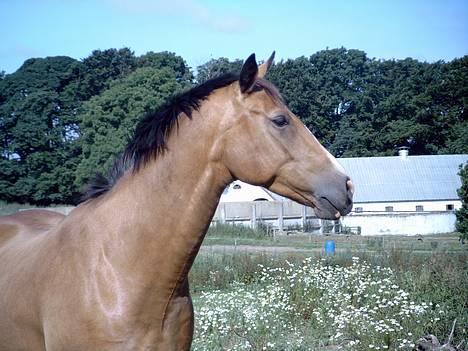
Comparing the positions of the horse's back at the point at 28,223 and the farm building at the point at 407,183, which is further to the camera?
the farm building at the point at 407,183

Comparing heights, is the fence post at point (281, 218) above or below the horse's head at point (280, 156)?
below

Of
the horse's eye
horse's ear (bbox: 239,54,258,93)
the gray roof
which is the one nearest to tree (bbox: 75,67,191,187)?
the gray roof

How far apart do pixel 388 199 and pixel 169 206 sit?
4058 cm

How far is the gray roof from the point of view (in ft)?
136

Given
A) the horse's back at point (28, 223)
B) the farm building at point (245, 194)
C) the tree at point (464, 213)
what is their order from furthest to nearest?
the farm building at point (245, 194) < the tree at point (464, 213) < the horse's back at point (28, 223)

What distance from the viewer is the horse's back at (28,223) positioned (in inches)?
171

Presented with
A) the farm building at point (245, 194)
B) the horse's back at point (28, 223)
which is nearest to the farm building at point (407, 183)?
the farm building at point (245, 194)

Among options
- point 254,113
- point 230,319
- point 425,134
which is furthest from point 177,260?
point 425,134

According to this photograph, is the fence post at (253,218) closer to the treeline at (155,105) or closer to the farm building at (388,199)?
the farm building at (388,199)

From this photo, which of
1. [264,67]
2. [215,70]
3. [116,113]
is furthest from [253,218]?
[264,67]

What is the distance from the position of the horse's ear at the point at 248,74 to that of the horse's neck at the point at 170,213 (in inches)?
11.7

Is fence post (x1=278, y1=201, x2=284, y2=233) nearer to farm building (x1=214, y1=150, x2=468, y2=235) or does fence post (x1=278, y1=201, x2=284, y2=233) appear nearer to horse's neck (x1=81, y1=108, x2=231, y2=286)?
farm building (x1=214, y1=150, x2=468, y2=235)

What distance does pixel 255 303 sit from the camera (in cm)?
826

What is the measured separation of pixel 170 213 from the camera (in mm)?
2900
